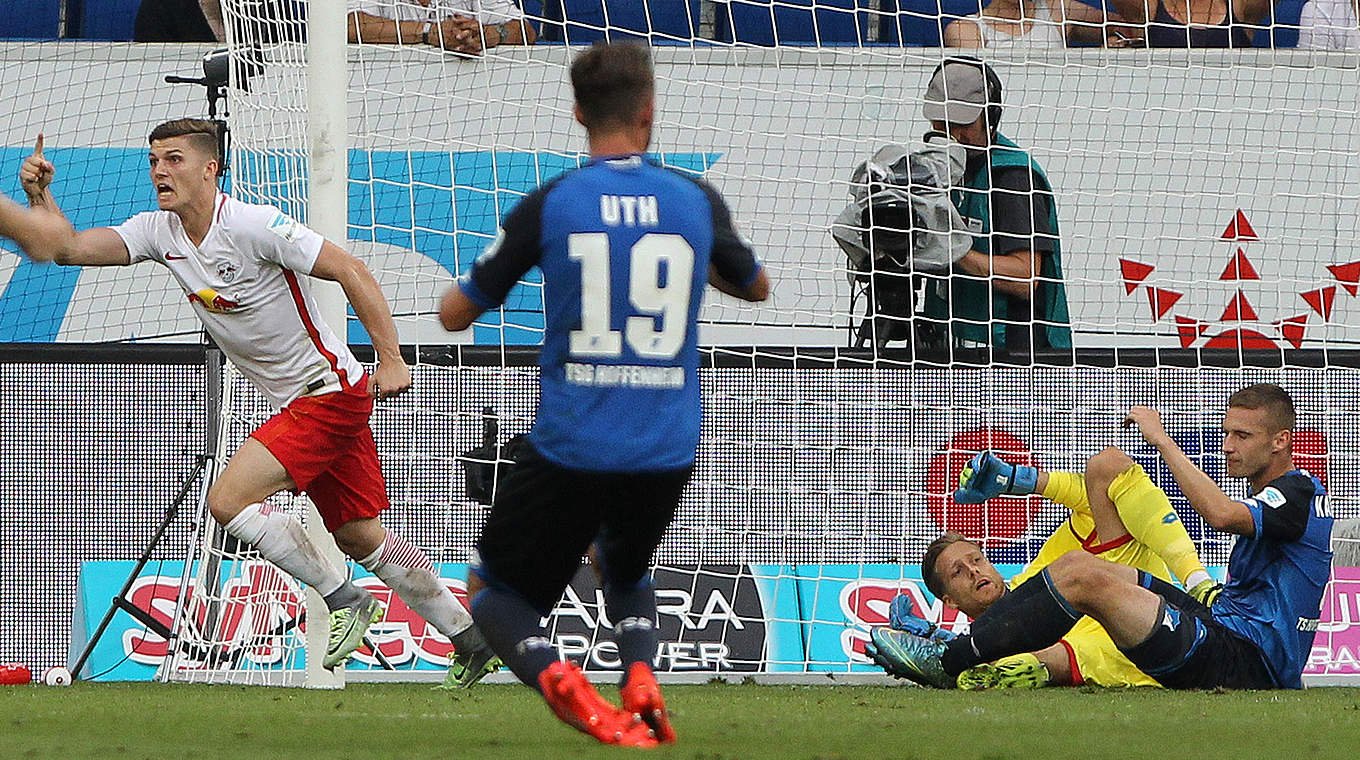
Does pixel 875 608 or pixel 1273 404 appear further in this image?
pixel 875 608

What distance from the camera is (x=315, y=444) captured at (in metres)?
5.96

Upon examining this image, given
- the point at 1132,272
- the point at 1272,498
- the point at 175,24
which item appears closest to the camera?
the point at 1272,498

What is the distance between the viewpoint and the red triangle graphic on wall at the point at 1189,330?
26.2 ft

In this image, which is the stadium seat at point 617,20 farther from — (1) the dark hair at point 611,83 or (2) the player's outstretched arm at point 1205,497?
(1) the dark hair at point 611,83

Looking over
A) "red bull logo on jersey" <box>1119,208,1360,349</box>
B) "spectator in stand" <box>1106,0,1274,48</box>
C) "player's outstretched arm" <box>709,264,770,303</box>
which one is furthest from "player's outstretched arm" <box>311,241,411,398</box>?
"spectator in stand" <box>1106,0,1274,48</box>

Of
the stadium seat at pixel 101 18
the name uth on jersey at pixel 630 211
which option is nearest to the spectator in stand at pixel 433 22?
the stadium seat at pixel 101 18

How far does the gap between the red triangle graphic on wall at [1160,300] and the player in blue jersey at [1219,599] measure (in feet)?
5.94

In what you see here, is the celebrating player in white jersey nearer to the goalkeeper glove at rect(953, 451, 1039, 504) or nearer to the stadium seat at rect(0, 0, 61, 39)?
the goalkeeper glove at rect(953, 451, 1039, 504)

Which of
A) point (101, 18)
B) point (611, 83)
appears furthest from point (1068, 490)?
point (101, 18)

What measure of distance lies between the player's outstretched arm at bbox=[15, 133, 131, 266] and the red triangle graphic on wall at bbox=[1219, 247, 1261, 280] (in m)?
4.90

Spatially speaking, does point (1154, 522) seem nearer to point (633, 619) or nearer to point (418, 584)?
point (418, 584)

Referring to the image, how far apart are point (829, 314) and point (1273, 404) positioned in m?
2.18

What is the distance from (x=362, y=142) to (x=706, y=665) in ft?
8.82

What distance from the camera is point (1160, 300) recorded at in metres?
8.19
